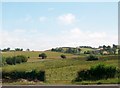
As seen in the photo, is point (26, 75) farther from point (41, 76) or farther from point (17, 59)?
point (17, 59)

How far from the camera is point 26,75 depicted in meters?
21.5

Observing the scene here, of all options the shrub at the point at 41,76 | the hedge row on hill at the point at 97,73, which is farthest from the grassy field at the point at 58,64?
the hedge row on hill at the point at 97,73

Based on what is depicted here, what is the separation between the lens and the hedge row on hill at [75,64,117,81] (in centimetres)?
1997

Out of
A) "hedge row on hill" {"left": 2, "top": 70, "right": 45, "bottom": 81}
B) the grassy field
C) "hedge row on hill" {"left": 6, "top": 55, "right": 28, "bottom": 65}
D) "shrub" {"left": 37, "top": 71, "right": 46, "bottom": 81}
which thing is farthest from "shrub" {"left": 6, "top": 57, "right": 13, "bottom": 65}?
"shrub" {"left": 37, "top": 71, "right": 46, "bottom": 81}

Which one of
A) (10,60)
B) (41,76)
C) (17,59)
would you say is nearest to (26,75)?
(41,76)

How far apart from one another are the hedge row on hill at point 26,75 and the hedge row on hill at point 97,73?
2.69 metres

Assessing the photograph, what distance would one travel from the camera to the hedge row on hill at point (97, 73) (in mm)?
19969

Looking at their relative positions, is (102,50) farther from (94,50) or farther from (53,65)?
(53,65)

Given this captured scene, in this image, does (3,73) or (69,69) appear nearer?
(3,73)

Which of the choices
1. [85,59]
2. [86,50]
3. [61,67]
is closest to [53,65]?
[61,67]

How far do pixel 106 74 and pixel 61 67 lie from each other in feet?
27.7

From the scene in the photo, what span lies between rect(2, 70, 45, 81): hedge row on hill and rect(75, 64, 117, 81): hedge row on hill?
2.69 meters

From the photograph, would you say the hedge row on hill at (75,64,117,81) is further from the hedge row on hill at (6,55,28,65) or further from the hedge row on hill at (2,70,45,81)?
the hedge row on hill at (6,55,28,65)

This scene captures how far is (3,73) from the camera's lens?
22359 millimetres
